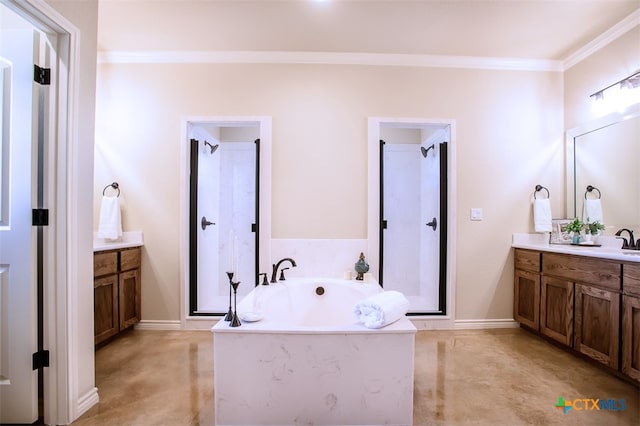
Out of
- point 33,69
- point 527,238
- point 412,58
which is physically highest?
point 412,58

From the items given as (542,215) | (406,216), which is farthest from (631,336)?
(406,216)

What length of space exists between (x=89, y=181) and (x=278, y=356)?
142 centimetres

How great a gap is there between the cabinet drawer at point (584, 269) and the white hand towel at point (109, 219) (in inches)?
147

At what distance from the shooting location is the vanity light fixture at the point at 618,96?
2.19 metres

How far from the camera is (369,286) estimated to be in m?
2.34

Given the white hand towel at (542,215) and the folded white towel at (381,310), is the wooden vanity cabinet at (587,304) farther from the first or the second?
the folded white towel at (381,310)

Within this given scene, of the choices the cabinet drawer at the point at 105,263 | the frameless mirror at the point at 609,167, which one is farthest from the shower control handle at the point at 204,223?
the frameless mirror at the point at 609,167

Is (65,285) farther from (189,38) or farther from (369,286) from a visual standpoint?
(189,38)

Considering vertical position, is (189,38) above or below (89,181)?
above

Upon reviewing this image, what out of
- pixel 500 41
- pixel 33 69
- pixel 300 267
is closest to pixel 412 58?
pixel 500 41

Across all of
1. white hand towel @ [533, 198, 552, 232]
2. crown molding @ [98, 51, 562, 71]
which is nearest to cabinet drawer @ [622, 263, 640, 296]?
white hand towel @ [533, 198, 552, 232]

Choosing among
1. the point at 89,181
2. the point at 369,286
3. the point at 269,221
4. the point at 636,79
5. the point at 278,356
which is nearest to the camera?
the point at 278,356

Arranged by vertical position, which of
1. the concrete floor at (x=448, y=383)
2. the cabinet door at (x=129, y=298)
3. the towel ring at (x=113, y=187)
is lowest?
the concrete floor at (x=448, y=383)

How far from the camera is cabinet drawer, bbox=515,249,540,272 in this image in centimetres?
249
